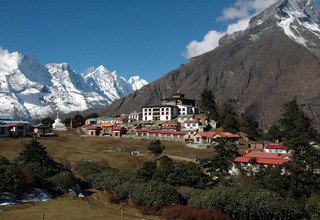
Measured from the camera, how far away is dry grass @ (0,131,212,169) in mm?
72250

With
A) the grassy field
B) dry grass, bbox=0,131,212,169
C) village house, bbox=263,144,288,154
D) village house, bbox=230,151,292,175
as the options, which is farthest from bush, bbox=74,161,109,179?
village house, bbox=263,144,288,154

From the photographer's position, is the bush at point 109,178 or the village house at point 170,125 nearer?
the bush at point 109,178

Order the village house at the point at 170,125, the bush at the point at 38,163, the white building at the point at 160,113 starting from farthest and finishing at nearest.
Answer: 1. the white building at the point at 160,113
2. the village house at the point at 170,125
3. the bush at the point at 38,163

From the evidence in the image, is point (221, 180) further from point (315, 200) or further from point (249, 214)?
point (315, 200)

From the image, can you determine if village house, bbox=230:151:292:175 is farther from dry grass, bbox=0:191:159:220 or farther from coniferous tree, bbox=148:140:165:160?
dry grass, bbox=0:191:159:220

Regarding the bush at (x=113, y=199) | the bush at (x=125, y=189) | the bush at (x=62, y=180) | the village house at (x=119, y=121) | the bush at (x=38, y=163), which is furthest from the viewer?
the village house at (x=119, y=121)

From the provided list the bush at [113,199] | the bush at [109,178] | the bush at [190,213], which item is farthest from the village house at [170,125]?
the bush at [190,213]

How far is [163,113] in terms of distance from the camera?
395 feet

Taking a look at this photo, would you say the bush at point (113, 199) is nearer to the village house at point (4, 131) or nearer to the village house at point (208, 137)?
the village house at point (208, 137)

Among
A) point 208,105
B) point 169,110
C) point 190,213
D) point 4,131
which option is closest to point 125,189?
point 190,213

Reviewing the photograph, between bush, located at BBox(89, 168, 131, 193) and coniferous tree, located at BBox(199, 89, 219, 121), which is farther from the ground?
coniferous tree, located at BBox(199, 89, 219, 121)

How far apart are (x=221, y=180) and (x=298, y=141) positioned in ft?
43.4

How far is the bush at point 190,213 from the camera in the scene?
47.3 m

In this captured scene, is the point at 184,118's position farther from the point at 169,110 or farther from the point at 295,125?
the point at 295,125
